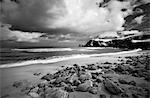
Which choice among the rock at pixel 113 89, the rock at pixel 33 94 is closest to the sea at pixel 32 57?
the rock at pixel 33 94

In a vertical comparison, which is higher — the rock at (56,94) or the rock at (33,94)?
the rock at (56,94)

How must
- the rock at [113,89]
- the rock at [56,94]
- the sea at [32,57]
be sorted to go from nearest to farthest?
1. the rock at [56,94]
2. the rock at [113,89]
3. the sea at [32,57]

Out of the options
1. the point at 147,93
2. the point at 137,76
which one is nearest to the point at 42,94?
the point at 147,93

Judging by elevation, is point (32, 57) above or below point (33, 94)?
above

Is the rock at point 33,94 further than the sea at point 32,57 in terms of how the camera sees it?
No

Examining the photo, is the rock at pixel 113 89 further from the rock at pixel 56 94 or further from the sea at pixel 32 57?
the sea at pixel 32 57

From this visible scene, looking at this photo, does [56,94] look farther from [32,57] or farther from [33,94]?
[32,57]

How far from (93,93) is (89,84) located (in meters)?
0.52

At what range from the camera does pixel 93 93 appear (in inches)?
150

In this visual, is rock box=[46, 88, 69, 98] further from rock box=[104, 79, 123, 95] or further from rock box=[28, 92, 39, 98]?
rock box=[104, 79, 123, 95]

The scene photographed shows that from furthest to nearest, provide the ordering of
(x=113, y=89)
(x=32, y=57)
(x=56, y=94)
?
(x=32, y=57), (x=113, y=89), (x=56, y=94)

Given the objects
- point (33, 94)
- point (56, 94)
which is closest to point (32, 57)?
point (33, 94)

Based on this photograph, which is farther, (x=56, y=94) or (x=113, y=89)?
(x=113, y=89)

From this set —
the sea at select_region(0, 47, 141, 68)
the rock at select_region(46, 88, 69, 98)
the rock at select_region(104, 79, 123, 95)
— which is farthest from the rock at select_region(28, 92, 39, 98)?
the sea at select_region(0, 47, 141, 68)
